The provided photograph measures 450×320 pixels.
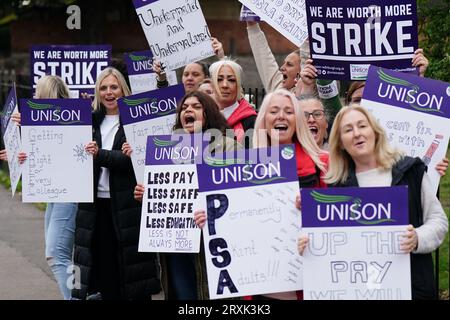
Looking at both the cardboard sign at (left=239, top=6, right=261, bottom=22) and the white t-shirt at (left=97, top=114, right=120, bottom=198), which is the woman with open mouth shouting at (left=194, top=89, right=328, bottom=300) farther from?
the cardboard sign at (left=239, top=6, right=261, bottom=22)

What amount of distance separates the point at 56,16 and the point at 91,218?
104 ft

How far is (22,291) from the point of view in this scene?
10.7 m

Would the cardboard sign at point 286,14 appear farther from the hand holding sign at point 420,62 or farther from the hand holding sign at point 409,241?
the hand holding sign at point 409,241

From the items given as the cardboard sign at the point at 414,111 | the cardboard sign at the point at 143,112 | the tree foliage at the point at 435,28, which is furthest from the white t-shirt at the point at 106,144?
the tree foliage at the point at 435,28

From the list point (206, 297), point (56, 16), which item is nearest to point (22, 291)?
point (206, 297)

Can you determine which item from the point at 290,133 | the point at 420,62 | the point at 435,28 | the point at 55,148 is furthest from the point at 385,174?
the point at 435,28

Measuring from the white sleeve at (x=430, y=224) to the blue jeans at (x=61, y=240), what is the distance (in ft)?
13.5

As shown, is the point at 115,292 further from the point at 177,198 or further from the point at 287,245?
the point at 287,245

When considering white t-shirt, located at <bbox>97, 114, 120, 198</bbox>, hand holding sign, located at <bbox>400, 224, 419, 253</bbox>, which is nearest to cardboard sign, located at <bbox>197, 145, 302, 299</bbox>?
hand holding sign, located at <bbox>400, 224, 419, 253</bbox>

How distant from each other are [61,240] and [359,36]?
3099mm

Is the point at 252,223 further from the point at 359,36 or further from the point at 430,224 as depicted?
the point at 359,36

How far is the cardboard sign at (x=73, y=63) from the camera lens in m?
11.5

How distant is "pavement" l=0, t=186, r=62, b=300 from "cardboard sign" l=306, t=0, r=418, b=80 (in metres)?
3.68
